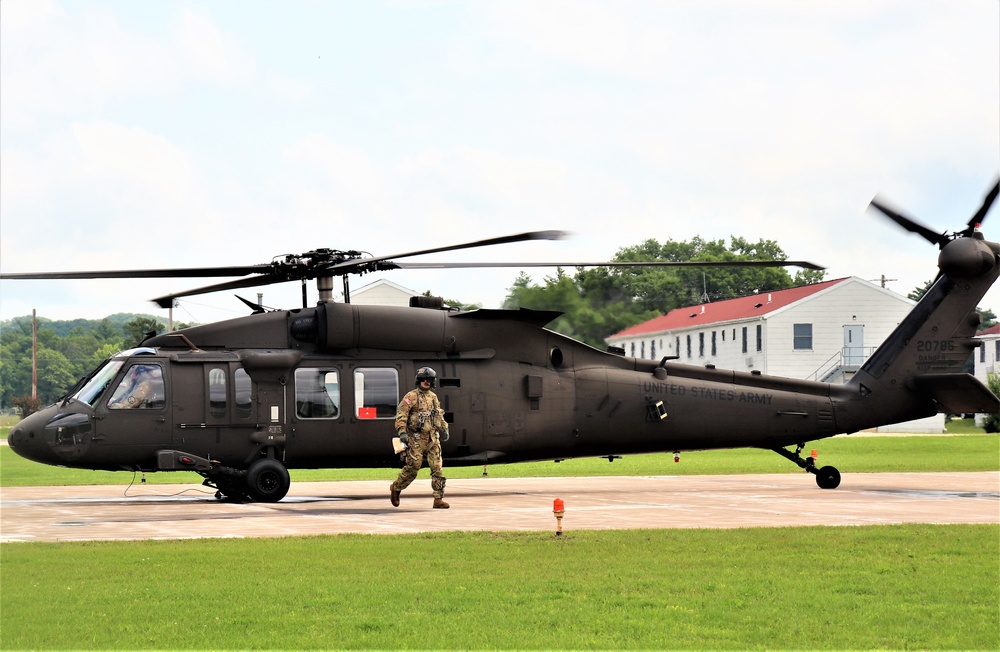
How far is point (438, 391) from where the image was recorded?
23.7 meters

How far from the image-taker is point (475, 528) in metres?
17.4

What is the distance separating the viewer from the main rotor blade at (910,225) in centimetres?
2631

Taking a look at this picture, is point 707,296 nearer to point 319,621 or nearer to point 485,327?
point 485,327

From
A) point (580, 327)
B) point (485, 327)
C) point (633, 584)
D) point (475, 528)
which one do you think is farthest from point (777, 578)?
point (580, 327)

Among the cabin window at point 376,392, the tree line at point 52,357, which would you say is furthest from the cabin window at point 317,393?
the tree line at point 52,357

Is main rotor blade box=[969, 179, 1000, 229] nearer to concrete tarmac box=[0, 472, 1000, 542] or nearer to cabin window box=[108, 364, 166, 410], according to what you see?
concrete tarmac box=[0, 472, 1000, 542]

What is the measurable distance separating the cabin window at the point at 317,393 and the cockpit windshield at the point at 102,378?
2812 mm

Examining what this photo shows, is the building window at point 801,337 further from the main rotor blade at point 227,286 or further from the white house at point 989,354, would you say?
the main rotor blade at point 227,286

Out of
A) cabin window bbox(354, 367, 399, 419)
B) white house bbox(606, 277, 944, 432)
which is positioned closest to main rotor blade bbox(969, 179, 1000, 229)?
cabin window bbox(354, 367, 399, 419)

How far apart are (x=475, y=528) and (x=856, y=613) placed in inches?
311

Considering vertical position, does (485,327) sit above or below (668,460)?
above

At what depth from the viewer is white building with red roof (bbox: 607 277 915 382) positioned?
2734 inches

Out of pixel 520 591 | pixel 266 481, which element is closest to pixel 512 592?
pixel 520 591

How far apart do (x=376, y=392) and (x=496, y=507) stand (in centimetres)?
343
